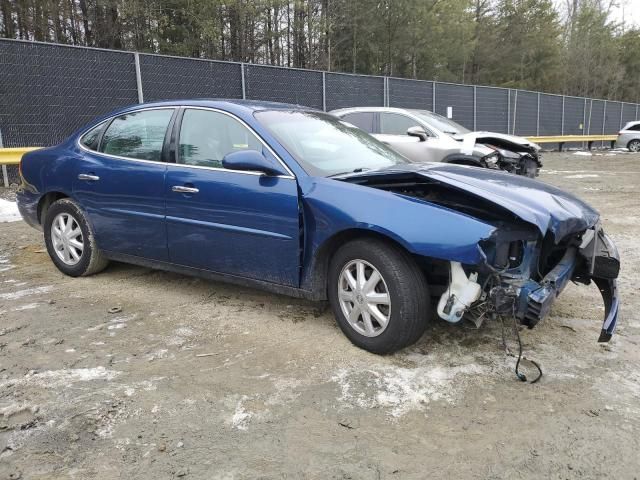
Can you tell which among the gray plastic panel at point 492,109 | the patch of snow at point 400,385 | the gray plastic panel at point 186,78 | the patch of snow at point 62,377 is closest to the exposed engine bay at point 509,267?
the patch of snow at point 400,385

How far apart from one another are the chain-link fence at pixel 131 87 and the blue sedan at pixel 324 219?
5.69m

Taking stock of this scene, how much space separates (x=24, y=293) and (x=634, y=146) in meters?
26.7

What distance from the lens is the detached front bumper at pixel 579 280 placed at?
2.96 m

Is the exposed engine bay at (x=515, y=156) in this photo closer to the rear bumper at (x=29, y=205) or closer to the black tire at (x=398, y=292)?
the black tire at (x=398, y=292)

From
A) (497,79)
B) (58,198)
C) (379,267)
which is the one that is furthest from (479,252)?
(497,79)

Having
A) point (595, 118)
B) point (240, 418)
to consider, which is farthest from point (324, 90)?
point (595, 118)

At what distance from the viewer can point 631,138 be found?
24594 millimetres

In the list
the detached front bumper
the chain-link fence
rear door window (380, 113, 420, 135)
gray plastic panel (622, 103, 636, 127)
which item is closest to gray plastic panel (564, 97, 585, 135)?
gray plastic panel (622, 103, 636, 127)

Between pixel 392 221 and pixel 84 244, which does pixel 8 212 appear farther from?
pixel 392 221

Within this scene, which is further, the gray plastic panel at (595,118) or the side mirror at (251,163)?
the gray plastic panel at (595,118)

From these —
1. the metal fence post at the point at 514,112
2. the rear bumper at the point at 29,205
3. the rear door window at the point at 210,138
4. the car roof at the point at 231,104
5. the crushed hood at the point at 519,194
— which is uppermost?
the metal fence post at the point at 514,112

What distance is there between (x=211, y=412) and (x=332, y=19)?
24924 mm

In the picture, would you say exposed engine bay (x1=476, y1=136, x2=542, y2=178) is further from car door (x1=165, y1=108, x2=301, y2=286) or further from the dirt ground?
car door (x1=165, y1=108, x2=301, y2=286)

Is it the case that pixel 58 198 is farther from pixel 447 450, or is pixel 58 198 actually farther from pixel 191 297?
pixel 447 450
